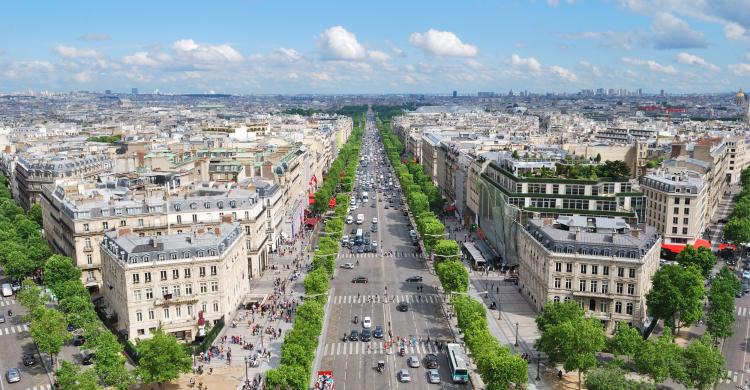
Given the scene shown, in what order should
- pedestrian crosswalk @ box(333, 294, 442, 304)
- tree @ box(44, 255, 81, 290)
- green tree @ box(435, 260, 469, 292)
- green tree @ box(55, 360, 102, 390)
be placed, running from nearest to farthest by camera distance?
green tree @ box(55, 360, 102, 390)
tree @ box(44, 255, 81, 290)
green tree @ box(435, 260, 469, 292)
pedestrian crosswalk @ box(333, 294, 442, 304)

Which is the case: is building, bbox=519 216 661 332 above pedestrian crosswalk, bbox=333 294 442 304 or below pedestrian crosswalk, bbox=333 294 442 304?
above

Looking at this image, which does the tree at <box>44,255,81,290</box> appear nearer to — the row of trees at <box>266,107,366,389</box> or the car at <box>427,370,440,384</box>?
the row of trees at <box>266,107,366,389</box>

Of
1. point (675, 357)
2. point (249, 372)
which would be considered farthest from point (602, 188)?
point (249, 372)

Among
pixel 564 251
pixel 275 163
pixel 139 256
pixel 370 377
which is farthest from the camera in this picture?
pixel 275 163

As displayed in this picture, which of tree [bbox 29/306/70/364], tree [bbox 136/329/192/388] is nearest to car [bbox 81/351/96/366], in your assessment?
tree [bbox 29/306/70/364]

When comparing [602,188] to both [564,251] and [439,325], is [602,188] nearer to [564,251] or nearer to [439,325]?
[564,251]

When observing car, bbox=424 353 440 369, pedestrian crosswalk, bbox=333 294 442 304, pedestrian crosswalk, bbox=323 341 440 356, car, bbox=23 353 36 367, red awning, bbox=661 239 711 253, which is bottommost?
pedestrian crosswalk, bbox=333 294 442 304

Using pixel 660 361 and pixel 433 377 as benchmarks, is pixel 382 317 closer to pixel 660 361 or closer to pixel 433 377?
pixel 433 377
